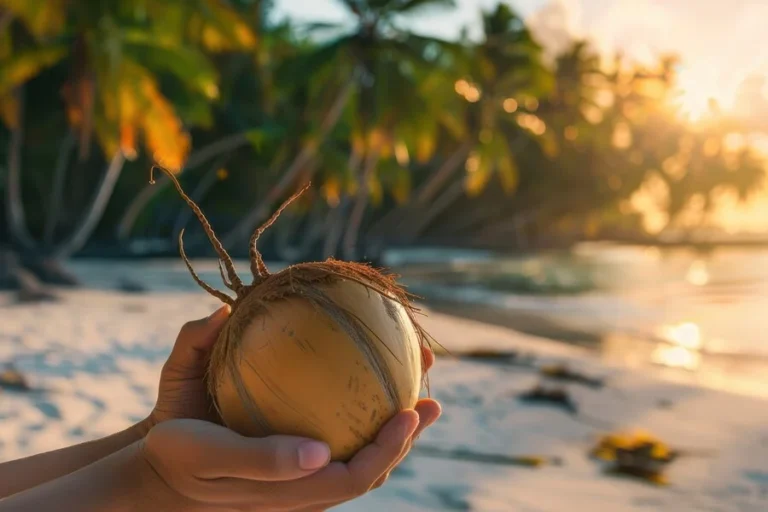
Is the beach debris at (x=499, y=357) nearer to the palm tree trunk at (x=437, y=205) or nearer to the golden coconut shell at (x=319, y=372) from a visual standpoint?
the golden coconut shell at (x=319, y=372)

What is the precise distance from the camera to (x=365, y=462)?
54.4 inches

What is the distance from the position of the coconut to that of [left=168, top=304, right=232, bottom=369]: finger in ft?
0.49

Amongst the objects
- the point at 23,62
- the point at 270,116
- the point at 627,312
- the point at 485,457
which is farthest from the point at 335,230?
the point at 485,457

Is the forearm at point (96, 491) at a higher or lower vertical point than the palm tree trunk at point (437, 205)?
lower

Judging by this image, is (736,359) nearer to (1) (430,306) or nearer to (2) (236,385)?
(1) (430,306)

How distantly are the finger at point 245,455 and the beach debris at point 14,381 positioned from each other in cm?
466

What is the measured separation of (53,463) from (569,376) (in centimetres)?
688

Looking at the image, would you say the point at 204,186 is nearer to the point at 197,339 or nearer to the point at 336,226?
the point at 336,226

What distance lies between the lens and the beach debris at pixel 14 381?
17.6ft

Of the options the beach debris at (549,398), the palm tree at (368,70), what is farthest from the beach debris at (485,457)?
the palm tree at (368,70)

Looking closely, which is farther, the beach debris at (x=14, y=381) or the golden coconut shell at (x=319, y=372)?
the beach debris at (x=14, y=381)

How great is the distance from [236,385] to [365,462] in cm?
29

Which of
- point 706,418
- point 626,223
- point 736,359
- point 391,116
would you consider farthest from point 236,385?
point 626,223

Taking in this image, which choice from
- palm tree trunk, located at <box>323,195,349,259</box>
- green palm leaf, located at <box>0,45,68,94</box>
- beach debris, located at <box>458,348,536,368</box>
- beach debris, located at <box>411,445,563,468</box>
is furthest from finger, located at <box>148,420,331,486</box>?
palm tree trunk, located at <box>323,195,349,259</box>
